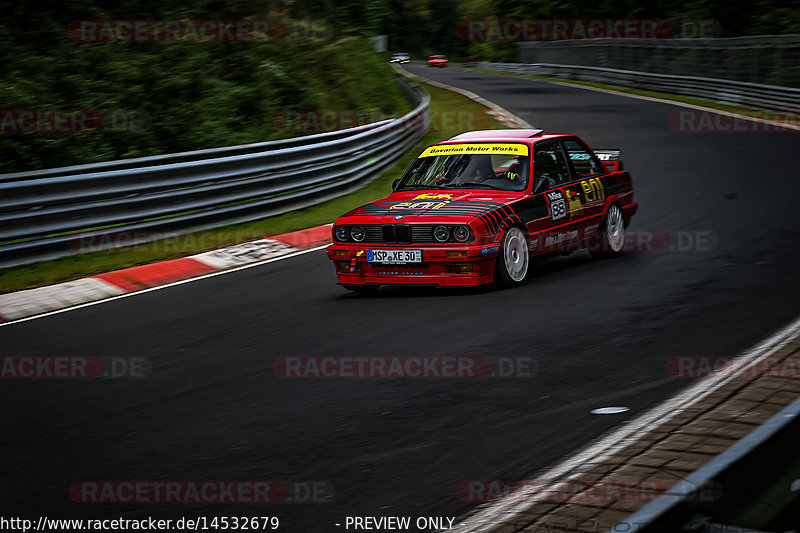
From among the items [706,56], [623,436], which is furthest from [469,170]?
[706,56]

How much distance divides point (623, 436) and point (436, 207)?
4.53m

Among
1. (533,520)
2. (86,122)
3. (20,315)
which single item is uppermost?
(86,122)

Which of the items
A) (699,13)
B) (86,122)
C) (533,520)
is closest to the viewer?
(533,520)

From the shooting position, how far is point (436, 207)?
8.77 metres

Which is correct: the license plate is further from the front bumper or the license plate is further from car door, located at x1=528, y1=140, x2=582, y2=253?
car door, located at x1=528, y1=140, x2=582, y2=253

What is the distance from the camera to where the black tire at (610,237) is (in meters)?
10.1

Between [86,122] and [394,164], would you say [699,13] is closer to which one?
[394,164]

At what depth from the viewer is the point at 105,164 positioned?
12.1 meters

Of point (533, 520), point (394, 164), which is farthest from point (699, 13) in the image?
point (533, 520)

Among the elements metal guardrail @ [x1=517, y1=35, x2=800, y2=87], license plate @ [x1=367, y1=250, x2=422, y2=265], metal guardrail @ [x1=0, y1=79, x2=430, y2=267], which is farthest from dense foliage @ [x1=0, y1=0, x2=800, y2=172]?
metal guardrail @ [x1=517, y1=35, x2=800, y2=87]

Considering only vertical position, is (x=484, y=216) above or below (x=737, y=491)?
below

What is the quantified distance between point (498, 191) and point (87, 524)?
618cm

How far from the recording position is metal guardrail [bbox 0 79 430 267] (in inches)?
439

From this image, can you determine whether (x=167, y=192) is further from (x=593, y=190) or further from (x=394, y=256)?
(x=593, y=190)
